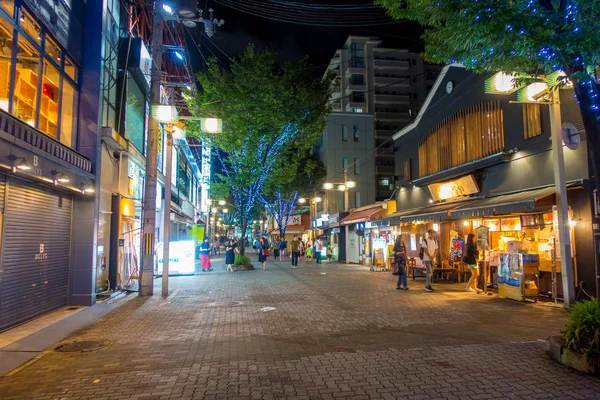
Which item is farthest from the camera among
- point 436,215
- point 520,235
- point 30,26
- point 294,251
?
point 294,251

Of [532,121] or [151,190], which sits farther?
[151,190]

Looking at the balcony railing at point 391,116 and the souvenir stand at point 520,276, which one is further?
the balcony railing at point 391,116

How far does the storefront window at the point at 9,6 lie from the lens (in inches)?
308

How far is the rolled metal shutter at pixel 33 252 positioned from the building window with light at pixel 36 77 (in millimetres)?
1562

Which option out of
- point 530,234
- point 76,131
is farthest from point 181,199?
point 530,234

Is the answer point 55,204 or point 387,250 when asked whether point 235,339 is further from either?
point 387,250

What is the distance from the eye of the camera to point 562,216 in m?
9.76

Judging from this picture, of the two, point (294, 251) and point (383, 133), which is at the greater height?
point (383, 133)

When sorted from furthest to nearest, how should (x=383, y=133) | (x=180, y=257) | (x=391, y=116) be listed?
(x=391, y=116), (x=383, y=133), (x=180, y=257)

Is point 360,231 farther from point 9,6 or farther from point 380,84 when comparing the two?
point 380,84

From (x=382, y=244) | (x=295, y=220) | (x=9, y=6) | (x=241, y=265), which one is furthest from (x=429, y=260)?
(x=295, y=220)

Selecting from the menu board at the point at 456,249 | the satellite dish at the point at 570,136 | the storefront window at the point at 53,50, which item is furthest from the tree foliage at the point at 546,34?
the menu board at the point at 456,249

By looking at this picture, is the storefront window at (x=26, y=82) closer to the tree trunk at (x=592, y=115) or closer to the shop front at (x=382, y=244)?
the tree trunk at (x=592, y=115)

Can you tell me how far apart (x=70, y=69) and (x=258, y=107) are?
980cm
